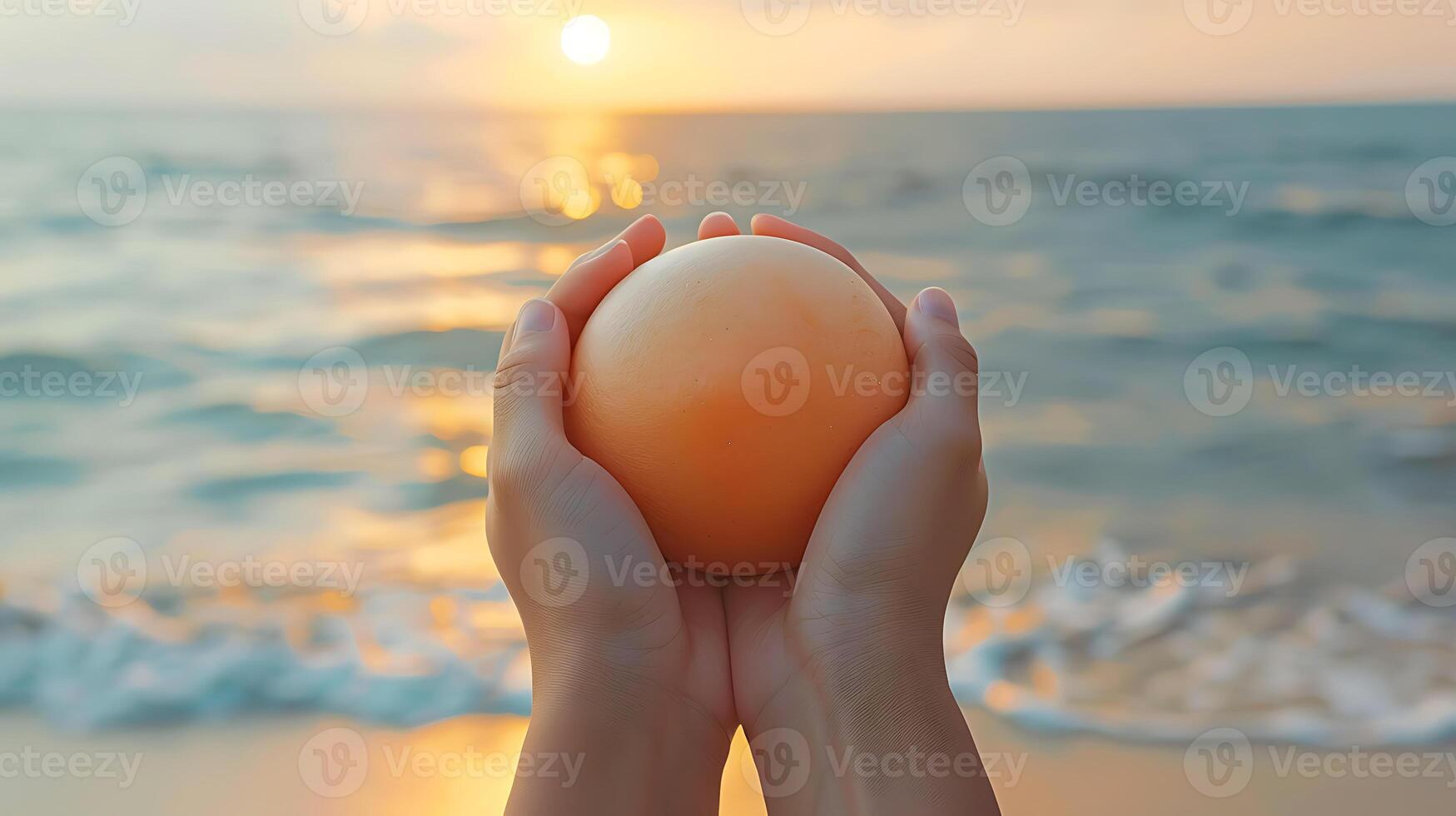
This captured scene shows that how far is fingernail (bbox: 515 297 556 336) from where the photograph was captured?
5.67 feet

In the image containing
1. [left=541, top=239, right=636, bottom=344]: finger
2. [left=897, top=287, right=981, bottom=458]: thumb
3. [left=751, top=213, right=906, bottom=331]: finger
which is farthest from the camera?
[left=751, top=213, right=906, bottom=331]: finger

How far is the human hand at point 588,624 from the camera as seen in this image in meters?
1.55

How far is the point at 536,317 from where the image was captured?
1735mm

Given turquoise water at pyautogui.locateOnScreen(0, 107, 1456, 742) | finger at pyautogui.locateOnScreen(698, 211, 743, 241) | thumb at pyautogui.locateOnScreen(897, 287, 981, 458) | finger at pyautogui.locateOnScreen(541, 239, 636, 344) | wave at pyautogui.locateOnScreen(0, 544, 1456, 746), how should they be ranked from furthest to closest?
turquoise water at pyautogui.locateOnScreen(0, 107, 1456, 742), wave at pyautogui.locateOnScreen(0, 544, 1456, 746), finger at pyautogui.locateOnScreen(698, 211, 743, 241), finger at pyautogui.locateOnScreen(541, 239, 636, 344), thumb at pyautogui.locateOnScreen(897, 287, 981, 458)

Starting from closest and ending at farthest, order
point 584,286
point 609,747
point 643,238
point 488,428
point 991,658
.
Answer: point 609,747 → point 584,286 → point 643,238 → point 991,658 → point 488,428

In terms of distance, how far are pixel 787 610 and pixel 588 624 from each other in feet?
1.14

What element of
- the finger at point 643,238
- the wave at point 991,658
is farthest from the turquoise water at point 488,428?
the finger at point 643,238

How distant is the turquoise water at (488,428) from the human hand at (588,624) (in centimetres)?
172

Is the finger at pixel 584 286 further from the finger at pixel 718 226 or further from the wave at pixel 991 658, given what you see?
the wave at pixel 991 658

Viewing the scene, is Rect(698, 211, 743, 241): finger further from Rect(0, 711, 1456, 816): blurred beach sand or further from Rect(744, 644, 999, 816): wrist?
Rect(0, 711, 1456, 816): blurred beach sand

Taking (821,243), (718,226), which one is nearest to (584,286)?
(718,226)

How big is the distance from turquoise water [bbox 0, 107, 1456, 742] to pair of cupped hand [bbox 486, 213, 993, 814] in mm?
1678

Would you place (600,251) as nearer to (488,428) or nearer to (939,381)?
(939,381)

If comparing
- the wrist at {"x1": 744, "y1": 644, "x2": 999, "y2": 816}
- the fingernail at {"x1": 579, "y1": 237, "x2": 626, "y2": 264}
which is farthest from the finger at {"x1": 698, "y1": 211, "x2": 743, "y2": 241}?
the wrist at {"x1": 744, "y1": 644, "x2": 999, "y2": 816}
